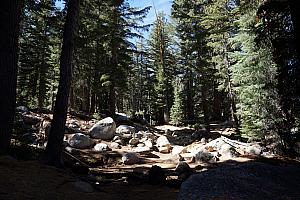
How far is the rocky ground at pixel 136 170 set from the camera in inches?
199

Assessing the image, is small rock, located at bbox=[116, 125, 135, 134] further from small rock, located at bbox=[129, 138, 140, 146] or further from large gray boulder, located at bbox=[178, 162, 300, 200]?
large gray boulder, located at bbox=[178, 162, 300, 200]

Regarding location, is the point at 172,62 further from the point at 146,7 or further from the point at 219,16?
the point at 219,16

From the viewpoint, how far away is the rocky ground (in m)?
5.05

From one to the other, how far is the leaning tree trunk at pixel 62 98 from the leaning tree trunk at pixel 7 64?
1.59 meters

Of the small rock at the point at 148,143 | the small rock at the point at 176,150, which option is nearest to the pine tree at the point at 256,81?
the small rock at the point at 176,150

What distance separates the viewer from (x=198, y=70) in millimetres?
29000

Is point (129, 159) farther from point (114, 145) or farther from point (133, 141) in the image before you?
point (133, 141)

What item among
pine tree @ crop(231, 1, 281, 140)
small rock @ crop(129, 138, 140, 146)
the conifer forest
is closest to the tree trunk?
the conifer forest

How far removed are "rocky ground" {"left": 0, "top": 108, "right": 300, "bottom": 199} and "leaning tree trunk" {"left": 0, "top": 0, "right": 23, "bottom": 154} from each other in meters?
→ 0.96

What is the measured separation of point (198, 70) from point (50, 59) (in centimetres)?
1624

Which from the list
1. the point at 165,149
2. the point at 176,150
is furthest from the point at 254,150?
the point at 165,149

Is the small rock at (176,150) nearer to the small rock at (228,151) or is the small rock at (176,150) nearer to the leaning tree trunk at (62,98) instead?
the small rock at (228,151)

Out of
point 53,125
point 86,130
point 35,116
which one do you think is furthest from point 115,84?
point 53,125

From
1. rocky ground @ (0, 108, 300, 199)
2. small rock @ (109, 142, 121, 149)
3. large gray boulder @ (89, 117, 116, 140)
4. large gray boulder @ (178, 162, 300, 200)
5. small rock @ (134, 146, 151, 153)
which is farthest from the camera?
large gray boulder @ (89, 117, 116, 140)
